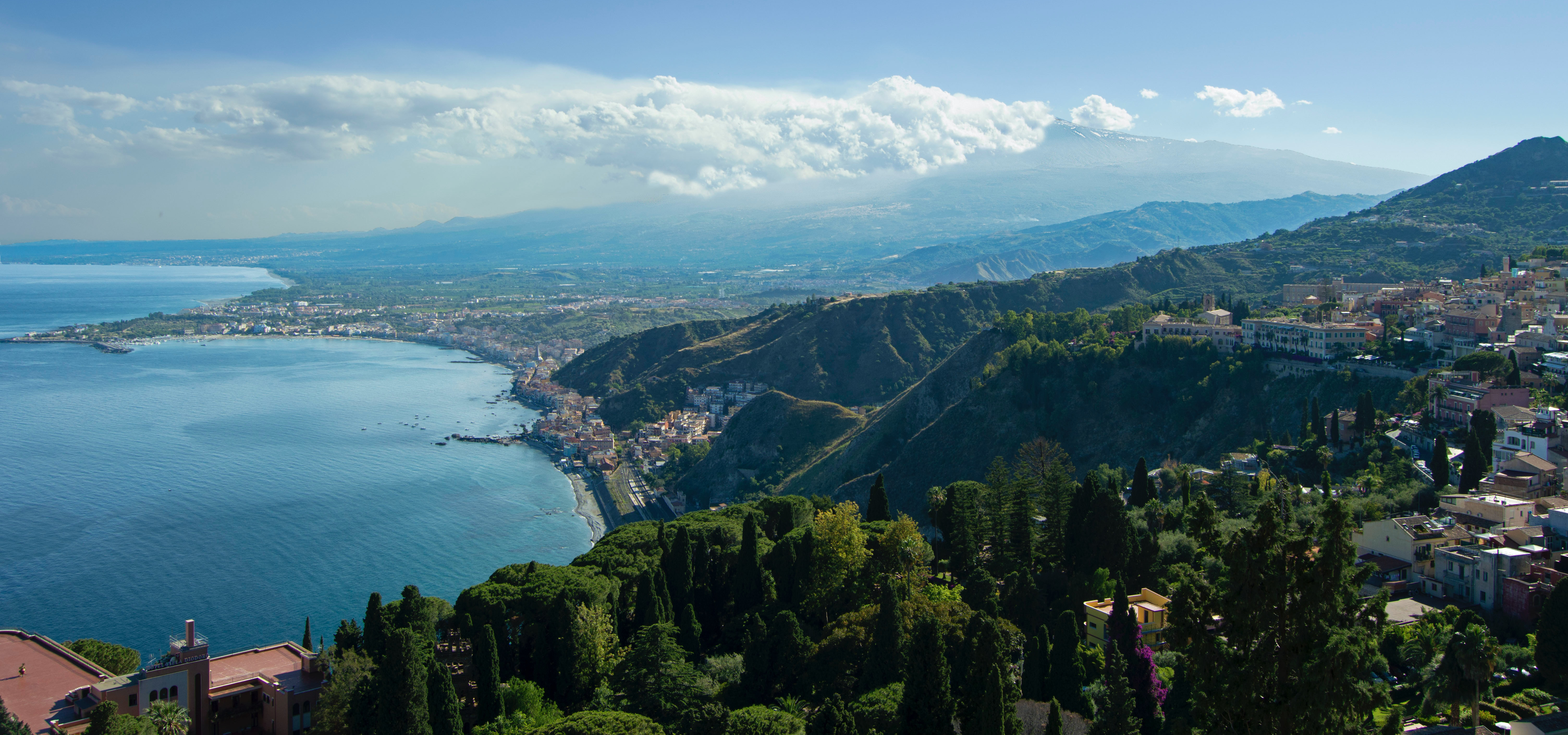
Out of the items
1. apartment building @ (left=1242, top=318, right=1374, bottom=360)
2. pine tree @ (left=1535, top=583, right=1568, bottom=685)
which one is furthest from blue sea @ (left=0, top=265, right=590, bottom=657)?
pine tree @ (left=1535, top=583, right=1568, bottom=685)

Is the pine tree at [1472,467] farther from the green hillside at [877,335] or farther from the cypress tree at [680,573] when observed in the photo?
the green hillside at [877,335]

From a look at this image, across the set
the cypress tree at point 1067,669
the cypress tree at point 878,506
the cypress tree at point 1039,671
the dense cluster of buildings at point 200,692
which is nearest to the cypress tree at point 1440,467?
the cypress tree at point 878,506

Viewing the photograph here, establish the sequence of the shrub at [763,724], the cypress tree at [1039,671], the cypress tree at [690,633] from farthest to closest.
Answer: the cypress tree at [690,633] → the cypress tree at [1039,671] → the shrub at [763,724]

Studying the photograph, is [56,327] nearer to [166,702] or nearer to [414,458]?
[414,458]

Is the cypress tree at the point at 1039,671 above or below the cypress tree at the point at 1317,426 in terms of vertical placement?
below

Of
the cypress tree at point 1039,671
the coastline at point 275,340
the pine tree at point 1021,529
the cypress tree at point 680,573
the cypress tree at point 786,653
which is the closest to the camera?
the cypress tree at point 1039,671

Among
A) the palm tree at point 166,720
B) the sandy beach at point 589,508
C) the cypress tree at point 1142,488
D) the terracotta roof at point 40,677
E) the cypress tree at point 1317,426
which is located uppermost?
the cypress tree at point 1317,426

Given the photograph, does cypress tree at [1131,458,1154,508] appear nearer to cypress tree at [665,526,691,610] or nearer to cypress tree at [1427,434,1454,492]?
cypress tree at [1427,434,1454,492]
